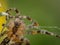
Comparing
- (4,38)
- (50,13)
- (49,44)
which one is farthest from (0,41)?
(50,13)

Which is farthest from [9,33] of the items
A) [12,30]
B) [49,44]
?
[49,44]

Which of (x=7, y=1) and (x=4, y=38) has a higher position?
(x=7, y=1)

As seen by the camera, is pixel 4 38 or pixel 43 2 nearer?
pixel 4 38

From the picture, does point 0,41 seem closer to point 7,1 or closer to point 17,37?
point 17,37

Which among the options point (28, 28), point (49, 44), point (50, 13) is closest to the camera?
point (28, 28)

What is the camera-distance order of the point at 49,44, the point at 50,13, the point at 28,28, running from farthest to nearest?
the point at 50,13 < the point at 49,44 < the point at 28,28

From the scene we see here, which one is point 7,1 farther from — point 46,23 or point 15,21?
point 15,21
